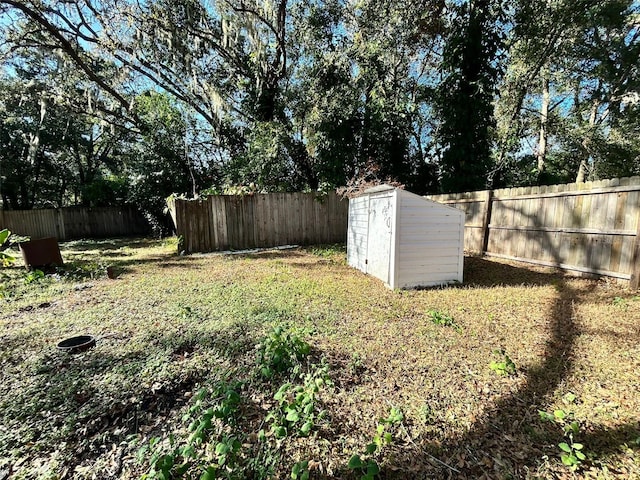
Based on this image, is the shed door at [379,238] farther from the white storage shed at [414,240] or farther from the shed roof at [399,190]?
the shed roof at [399,190]

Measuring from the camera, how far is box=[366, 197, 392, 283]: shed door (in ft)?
A: 14.2

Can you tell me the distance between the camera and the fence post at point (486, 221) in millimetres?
6000

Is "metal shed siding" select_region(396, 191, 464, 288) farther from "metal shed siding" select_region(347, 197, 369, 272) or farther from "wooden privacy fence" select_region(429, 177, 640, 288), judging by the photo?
"wooden privacy fence" select_region(429, 177, 640, 288)

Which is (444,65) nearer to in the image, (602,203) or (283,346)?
(602,203)

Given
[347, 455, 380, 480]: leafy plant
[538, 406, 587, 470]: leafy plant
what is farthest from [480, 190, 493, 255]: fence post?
[347, 455, 380, 480]: leafy plant

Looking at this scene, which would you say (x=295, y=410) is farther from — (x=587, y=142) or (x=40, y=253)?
(x=587, y=142)

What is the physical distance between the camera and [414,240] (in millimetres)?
4273

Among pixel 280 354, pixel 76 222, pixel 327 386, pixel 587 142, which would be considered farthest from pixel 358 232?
pixel 76 222

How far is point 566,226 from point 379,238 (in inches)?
115

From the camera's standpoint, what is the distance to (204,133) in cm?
1150

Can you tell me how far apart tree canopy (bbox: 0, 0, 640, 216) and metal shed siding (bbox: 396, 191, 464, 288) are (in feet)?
15.2

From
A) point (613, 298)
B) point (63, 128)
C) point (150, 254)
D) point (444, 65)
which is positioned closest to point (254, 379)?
point (613, 298)

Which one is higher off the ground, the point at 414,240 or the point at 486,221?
the point at 486,221

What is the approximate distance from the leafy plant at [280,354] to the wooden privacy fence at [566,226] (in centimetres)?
436
